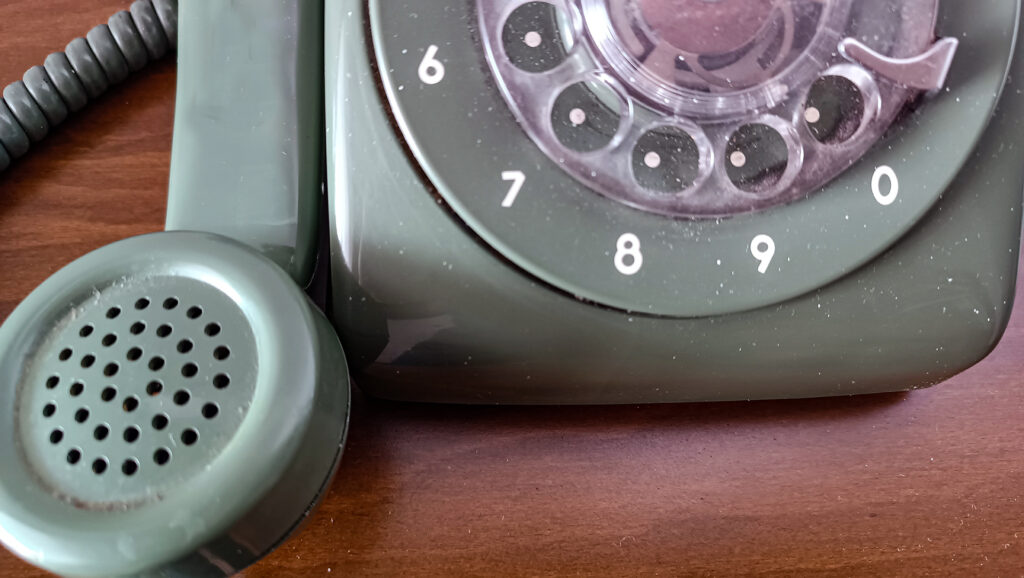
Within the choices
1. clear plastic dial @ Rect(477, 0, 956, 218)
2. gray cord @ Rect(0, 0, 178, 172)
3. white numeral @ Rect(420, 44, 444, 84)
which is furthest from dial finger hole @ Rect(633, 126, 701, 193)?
gray cord @ Rect(0, 0, 178, 172)

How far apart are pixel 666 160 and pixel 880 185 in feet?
0.38

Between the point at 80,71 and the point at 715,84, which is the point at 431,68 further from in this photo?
the point at 80,71

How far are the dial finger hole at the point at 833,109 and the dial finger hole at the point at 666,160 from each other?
0.23 feet

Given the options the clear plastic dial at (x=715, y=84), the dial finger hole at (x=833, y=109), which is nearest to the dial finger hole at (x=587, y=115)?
the clear plastic dial at (x=715, y=84)

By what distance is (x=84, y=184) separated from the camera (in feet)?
1.85

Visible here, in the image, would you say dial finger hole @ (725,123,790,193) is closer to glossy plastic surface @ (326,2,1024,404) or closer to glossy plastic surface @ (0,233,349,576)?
glossy plastic surface @ (326,2,1024,404)

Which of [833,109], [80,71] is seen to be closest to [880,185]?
[833,109]

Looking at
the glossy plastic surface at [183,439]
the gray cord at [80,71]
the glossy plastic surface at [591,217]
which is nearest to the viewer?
the glossy plastic surface at [183,439]

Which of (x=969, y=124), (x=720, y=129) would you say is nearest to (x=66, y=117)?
(x=720, y=129)

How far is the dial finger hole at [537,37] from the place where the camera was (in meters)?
0.46

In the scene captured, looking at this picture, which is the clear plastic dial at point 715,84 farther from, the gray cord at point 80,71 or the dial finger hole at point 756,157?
the gray cord at point 80,71

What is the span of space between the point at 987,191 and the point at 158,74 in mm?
542

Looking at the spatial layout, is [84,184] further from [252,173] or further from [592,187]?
[592,187]

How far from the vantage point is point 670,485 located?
19.0 inches
